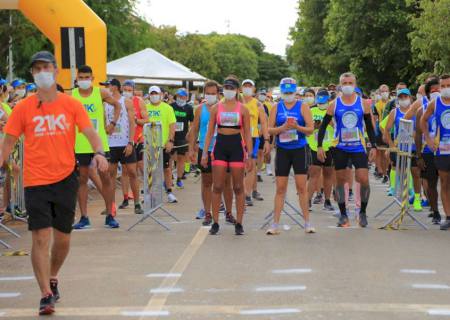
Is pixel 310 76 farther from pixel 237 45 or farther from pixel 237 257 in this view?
pixel 237 45

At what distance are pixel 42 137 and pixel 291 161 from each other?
5133 mm

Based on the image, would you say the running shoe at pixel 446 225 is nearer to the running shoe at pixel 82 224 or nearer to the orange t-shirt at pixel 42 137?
the running shoe at pixel 82 224

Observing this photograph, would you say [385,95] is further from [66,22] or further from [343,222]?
[343,222]

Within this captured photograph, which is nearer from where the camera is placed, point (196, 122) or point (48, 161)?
point (48, 161)

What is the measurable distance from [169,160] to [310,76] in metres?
48.0

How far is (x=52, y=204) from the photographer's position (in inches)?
278

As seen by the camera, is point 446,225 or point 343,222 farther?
point 343,222

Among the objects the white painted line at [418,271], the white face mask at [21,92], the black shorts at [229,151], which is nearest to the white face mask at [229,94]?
the black shorts at [229,151]

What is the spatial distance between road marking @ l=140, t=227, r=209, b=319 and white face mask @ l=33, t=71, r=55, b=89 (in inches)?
76.3

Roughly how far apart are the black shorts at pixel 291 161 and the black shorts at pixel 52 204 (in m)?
4.73

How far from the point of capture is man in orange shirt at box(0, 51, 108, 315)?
6.91 metres

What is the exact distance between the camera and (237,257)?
31.2ft

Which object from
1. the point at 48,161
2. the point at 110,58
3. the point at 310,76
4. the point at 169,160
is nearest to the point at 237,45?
the point at 310,76

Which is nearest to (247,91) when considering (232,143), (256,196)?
(256,196)
